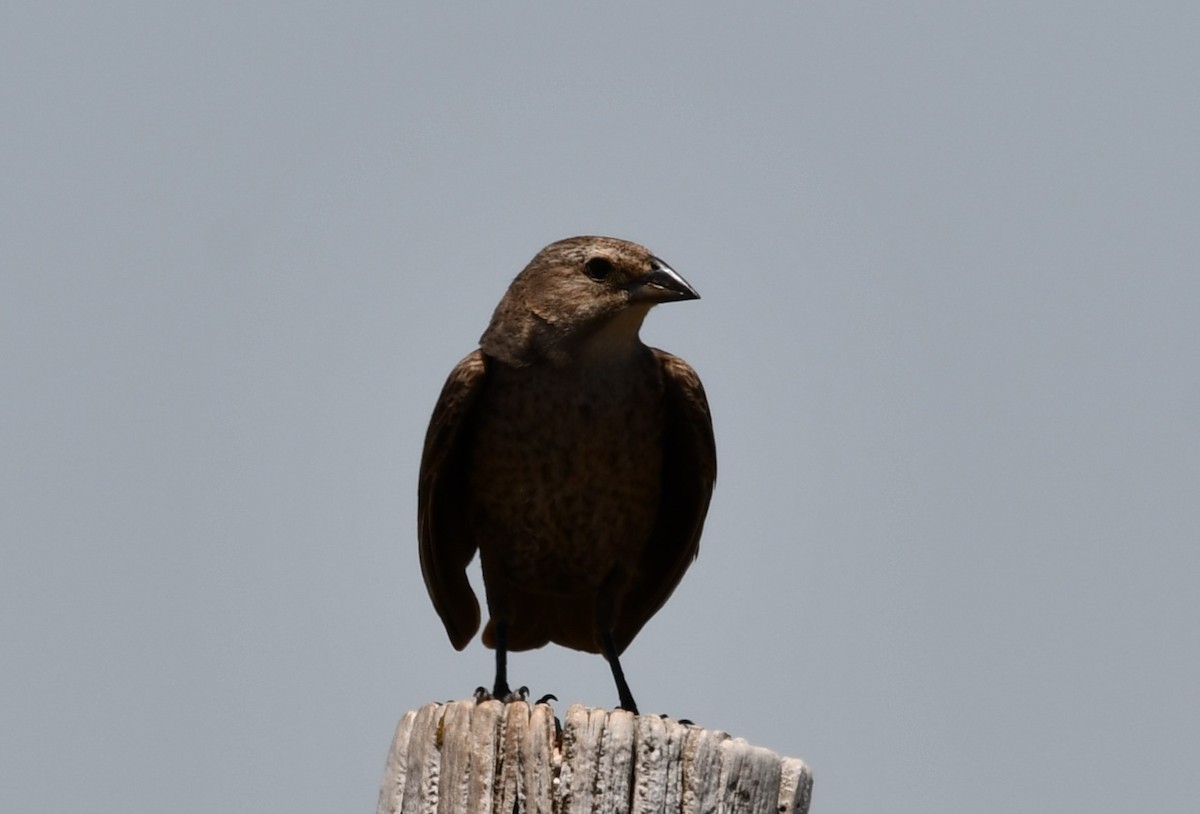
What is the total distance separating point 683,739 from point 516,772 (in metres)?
0.41

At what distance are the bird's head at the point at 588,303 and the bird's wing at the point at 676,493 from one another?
0.86 ft

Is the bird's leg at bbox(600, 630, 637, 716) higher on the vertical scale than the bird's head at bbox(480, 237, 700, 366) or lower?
lower

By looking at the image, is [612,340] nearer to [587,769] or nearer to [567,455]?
[567,455]

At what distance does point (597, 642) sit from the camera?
7.18 metres

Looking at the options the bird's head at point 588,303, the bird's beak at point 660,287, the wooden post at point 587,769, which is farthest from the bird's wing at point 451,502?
the wooden post at point 587,769

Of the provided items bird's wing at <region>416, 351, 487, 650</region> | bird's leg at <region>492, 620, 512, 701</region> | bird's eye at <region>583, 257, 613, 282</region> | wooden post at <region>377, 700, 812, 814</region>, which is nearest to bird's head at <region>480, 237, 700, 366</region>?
bird's eye at <region>583, 257, 613, 282</region>

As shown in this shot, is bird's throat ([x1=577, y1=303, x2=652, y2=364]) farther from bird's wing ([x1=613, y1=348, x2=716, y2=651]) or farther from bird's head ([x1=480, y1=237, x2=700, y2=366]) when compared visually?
bird's wing ([x1=613, y1=348, x2=716, y2=651])

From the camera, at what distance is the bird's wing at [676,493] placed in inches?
274

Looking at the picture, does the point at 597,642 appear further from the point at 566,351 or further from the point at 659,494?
the point at 566,351

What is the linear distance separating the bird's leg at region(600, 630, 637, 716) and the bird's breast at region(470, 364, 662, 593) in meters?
0.32

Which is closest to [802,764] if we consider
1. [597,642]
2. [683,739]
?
[683,739]

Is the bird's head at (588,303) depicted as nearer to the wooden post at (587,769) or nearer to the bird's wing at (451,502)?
the bird's wing at (451,502)

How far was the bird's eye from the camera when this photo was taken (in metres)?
6.87

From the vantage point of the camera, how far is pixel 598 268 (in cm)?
689
